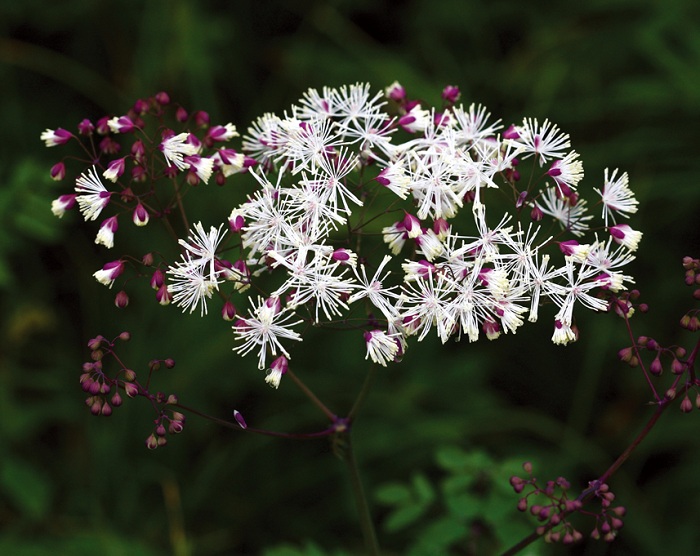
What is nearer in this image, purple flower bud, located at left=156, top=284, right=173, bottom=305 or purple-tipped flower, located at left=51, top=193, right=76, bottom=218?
purple flower bud, located at left=156, top=284, right=173, bottom=305

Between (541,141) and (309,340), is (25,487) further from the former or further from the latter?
(541,141)

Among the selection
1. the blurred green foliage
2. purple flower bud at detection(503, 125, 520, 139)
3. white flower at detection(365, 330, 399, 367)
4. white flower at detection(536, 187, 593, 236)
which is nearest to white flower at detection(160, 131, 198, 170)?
white flower at detection(365, 330, 399, 367)

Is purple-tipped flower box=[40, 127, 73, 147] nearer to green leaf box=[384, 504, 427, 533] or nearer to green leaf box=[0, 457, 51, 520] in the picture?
green leaf box=[384, 504, 427, 533]

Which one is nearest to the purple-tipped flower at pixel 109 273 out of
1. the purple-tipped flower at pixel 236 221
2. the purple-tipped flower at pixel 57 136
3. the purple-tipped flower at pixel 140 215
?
the purple-tipped flower at pixel 140 215

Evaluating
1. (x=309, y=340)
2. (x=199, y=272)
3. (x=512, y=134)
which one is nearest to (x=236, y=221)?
(x=199, y=272)

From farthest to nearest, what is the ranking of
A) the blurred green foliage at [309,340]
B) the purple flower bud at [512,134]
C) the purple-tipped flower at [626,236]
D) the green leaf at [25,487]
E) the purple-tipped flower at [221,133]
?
the blurred green foliage at [309,340] → the green leaf at [25,487] → the purple-tipped flower at [221,133] → the purple flower bud at [512,134] → the purple-tipped flower at [626,236]

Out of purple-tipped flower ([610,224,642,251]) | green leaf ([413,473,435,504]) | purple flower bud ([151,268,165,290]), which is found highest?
purple flower bud ([151,268,165,290])

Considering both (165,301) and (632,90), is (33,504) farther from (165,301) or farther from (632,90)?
(632,90)

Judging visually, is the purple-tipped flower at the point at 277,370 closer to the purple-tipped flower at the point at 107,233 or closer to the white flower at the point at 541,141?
the purple-tipped flower at the point at 107,233

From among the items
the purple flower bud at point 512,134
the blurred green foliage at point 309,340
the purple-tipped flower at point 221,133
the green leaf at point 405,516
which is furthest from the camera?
the blurred green foliage at point 309,340
